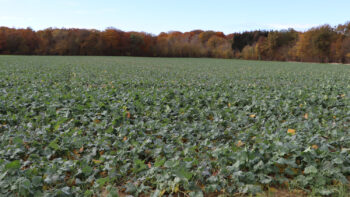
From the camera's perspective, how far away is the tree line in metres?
59.3

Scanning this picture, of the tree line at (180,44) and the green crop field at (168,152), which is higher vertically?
the tree line at (180,44)

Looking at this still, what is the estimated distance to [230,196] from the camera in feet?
10.6

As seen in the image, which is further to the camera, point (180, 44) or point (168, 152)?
point (180, 44)

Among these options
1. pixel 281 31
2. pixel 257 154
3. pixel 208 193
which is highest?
pixel 281 31

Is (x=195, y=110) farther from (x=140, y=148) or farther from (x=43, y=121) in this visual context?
(x=43, y=121)

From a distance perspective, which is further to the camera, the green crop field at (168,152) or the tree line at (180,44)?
the tree line at (180,44)

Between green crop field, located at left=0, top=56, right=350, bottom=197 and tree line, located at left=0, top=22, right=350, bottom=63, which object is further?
tree line, located at left=0, top=22, right=350, bottom=63

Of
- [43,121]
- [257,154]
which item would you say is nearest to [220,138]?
[257,154]

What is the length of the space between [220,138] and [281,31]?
75753 mm

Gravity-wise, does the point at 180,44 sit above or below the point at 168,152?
above

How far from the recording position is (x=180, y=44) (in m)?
77.9

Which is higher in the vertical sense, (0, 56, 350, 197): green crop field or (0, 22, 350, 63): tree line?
(0, 22, 350, 63): tree line

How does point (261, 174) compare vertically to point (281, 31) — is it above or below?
below

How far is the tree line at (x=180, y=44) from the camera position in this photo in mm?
59344
